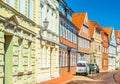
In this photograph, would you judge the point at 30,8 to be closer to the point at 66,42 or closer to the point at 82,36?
the point at 66,42

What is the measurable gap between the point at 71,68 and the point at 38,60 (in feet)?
77.4

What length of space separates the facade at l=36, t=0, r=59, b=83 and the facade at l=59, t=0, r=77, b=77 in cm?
459

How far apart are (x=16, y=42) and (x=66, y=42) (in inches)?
1042

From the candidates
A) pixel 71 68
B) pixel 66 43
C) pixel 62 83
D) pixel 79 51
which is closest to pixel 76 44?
pixel 79 51

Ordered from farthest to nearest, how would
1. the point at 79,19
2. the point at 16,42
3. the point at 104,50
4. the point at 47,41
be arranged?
the point at 104,50, the point at 79,19, the point at 47,41, the point at 16,42

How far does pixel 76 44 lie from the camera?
57.5 meters

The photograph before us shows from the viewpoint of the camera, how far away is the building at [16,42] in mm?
18753

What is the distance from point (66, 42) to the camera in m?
47.3

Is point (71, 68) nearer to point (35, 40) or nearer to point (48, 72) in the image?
point (48, 72)

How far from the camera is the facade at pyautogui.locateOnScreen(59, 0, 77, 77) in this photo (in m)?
43.2

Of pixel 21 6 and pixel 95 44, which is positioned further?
pixel 95 44

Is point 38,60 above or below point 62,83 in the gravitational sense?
above

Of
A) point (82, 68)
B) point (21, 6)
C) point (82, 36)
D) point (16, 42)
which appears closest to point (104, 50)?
point (82, 36)

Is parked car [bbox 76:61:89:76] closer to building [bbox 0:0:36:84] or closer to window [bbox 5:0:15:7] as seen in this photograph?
building [bbox 0:0:36:84]
